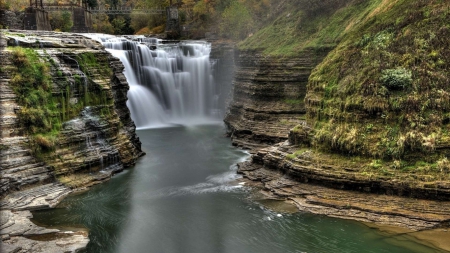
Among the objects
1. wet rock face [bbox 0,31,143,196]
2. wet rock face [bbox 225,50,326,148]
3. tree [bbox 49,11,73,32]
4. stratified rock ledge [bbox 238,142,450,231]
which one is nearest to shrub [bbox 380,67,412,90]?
stratified rock ledge [bbox 238,142,450,231]

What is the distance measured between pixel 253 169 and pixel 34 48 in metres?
12.8

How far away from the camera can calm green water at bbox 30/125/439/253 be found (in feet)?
43.2

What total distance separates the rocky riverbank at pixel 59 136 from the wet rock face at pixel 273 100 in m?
7.60

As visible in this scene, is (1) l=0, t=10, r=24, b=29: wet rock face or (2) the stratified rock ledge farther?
(1) l=0, t=10, r=24, b=29: wet rock face

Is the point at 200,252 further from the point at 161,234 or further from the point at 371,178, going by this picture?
the point at 371,178

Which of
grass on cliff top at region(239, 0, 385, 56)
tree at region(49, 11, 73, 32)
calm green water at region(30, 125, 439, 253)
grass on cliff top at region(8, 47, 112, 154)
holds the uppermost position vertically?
tree at region(49, 11, 73, 32)

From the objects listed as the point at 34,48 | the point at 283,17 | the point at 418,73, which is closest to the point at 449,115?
the point at 418,73

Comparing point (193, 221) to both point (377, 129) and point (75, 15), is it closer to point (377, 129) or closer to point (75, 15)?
point (377, 129)

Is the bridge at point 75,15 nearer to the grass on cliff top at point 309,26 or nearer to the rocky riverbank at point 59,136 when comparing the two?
the rocky riverbank at point 59,136

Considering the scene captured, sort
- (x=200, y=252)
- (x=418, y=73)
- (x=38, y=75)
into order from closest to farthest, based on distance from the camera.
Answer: (x=200, y=252) < (x=418, y=73) < (x=38, y=75)

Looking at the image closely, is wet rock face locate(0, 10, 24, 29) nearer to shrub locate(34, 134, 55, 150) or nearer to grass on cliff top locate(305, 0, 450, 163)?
shrub locate(34, 134, 55, 150)

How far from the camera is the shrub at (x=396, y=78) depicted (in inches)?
618

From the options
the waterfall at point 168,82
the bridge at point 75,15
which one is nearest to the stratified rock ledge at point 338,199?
the waterfall at point 168,82

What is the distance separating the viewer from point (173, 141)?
28.0 m
